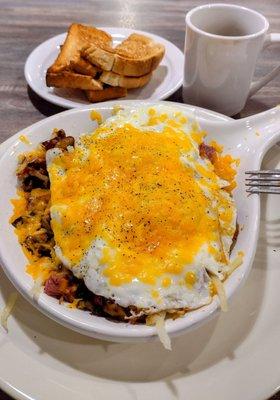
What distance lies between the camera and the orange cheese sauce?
98 cm

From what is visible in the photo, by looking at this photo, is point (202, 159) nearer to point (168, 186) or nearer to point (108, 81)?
point (168, 186)

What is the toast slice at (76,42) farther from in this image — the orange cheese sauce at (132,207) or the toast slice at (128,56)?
the orange cheese sauce at (132,207)

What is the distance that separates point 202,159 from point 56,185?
44 cm

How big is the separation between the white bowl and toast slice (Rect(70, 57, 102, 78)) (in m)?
0.34

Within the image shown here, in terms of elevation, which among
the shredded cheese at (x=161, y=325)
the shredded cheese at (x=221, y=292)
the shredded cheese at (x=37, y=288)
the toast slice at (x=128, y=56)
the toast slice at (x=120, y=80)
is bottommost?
the shredded cheese at (x=161, y=325)

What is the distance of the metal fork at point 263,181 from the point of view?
1219 mm

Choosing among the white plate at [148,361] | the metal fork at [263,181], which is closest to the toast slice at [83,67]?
the metal fork at [263,181]

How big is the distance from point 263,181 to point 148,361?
0.61m

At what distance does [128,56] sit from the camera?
1759 millimetres

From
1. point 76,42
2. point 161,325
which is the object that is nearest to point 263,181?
point 161,325

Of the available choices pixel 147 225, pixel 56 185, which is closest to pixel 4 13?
pixel 56 185

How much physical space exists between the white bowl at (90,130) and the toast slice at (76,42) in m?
0.40

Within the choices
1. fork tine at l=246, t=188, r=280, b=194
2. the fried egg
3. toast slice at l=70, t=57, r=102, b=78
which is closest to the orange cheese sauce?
the fried egg

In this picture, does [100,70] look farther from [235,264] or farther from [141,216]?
[235,264]
